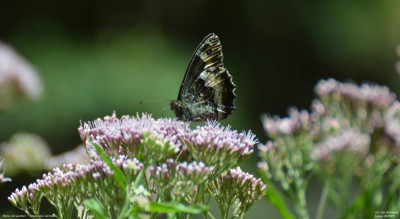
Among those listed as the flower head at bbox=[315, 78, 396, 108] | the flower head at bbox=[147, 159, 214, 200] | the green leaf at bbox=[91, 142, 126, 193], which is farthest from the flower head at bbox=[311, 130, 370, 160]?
the green leaf at bbox=[91, 142, 126, 193]

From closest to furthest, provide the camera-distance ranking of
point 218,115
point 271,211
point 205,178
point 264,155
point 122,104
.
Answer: point 205,178
point 264,155
point 218,115
point 122,104
point 271,211

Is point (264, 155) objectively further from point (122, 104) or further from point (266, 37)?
point (266, 37)

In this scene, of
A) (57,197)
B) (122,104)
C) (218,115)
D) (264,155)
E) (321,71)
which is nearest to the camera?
(57,197)

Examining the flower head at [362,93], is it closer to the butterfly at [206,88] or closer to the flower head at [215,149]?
the flower head at [215,149]

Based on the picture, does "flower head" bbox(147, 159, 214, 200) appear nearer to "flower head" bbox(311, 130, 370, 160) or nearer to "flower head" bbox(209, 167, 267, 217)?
"flower head" bbox(209, 167, 267, 217)

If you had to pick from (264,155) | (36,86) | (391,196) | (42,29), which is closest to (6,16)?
(42,29)

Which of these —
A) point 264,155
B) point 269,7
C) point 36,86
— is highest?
point 269,7

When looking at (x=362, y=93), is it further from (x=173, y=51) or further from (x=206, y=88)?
(x=173, y=51)

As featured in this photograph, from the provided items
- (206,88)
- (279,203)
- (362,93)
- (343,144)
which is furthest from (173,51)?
(279,203)

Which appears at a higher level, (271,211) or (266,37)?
(266,37)
